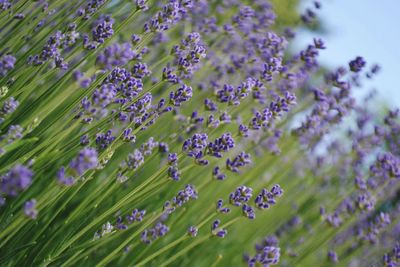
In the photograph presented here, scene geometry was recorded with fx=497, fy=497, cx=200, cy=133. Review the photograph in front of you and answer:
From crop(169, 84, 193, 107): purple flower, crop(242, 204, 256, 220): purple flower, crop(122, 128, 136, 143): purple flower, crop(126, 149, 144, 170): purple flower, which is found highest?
crop(122, 128, 136, 143): purple flower

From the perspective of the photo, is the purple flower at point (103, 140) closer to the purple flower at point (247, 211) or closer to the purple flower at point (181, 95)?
the purple flower at point (181, 95)

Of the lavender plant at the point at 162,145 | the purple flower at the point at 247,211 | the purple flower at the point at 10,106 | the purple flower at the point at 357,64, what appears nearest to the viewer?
the purple flower at the point at 10,106

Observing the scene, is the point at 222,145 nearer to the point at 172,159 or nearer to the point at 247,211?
the point at 172,159

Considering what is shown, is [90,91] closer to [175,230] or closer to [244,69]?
[175,230]

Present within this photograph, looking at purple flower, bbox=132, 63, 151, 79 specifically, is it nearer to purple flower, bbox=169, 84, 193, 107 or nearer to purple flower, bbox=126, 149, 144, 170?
A: purple flower, bbox=169, 84, 193, 107

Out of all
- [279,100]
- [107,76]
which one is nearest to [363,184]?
[279,100]

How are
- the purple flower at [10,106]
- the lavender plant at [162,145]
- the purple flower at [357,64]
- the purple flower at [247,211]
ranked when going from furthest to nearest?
1. the purple flower at [357,64]
2. the purple flower at [247,211]
3. the lavender plant at [162,145]
4. the purple flower at [10,106]

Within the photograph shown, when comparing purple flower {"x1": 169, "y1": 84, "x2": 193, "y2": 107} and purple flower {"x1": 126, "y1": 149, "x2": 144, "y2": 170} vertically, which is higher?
purple flower {"x1": 169, "y1": 84, "x2": 193, "y2": 107}

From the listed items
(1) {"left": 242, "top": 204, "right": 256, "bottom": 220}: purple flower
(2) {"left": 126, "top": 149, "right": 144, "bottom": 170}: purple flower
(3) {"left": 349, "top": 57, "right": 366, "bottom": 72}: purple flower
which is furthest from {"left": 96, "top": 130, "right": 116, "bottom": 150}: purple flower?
(3) {"left": 349, "top": 57, "right": 366, "bottom": 72}: purple flower

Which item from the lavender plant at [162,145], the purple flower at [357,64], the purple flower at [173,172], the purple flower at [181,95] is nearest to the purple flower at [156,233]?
the lavender plant at [162,145]
